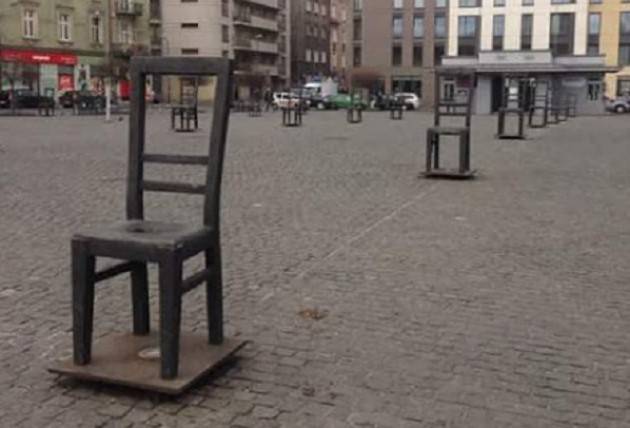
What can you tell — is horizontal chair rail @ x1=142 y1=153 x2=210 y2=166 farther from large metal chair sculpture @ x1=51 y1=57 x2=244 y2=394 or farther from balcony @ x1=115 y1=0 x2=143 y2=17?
balcony @ x1=115 y1=0 x2=143 y2=17

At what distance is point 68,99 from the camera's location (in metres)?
58.4

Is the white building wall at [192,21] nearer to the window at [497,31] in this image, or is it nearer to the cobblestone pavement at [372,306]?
the window at [497,31]

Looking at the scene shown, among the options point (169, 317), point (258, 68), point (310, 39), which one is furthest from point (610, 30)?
point (169, 317)

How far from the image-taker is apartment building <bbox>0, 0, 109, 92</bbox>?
6200cm

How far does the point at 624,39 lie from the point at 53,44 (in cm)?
5063

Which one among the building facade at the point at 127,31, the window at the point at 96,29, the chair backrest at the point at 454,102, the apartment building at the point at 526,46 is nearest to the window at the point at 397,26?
the apartment building at the point at 526,46

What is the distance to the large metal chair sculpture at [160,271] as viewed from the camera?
4.43 metres

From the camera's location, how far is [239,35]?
310 feet

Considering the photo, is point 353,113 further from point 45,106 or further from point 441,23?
point 441,23

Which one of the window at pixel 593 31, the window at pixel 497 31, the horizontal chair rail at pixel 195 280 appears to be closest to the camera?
the horizontal chair rail at pixel 195 280

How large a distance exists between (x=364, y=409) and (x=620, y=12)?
83.6 m

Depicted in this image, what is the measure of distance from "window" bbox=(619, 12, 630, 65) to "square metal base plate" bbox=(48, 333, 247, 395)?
83.1 m

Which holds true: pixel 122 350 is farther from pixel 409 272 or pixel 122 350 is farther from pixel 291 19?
pixel 291 19

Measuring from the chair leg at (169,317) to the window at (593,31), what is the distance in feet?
262
